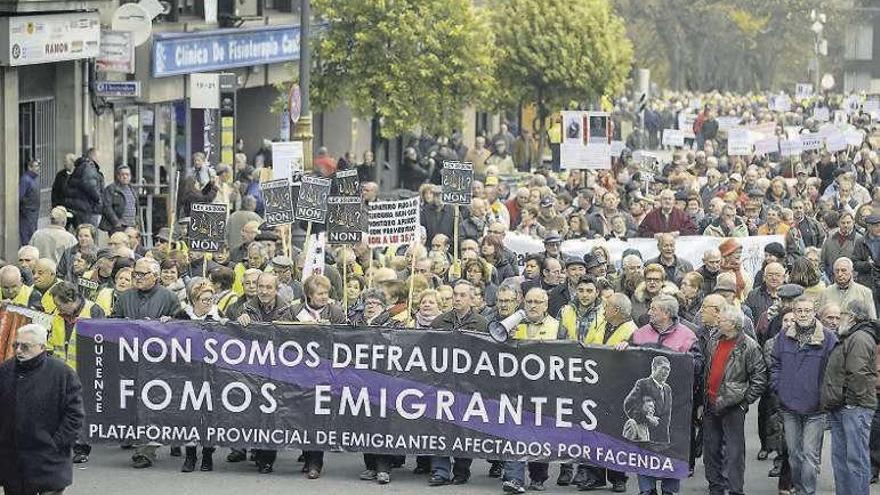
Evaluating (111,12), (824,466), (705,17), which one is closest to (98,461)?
(824,466)

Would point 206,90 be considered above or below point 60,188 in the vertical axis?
above

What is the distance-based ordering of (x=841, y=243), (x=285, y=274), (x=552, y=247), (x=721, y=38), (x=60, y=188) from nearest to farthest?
(x=285, y=274), (x=552, y=247), (x=841, y=243), (x=60, y=188), (x=721, y=38)

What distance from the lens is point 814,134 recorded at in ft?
120

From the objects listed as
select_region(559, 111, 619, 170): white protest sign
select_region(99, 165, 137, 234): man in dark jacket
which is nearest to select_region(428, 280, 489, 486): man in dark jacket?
select_region(99, 165, 137, 234): man in dark jacket

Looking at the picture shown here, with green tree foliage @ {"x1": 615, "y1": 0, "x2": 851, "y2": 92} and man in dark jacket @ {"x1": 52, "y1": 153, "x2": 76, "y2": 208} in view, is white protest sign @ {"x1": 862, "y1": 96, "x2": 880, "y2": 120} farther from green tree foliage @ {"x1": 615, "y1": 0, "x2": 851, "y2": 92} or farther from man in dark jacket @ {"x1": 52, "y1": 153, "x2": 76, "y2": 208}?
man in dark jacket @ {"x1": 52, "y1": 153, "x2": 76, "y2": 208}

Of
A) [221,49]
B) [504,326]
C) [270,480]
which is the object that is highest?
[221,49]

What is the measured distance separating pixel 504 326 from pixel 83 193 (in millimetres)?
12339

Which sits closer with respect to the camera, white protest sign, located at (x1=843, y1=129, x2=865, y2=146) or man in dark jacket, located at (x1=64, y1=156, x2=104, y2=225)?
man in dark jacket, located at (x1=64, y1=156, x2=104, y2=225)

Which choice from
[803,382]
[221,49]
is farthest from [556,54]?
[803,382]

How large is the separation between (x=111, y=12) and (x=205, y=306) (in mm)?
15859

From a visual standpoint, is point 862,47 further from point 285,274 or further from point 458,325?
point 458,325

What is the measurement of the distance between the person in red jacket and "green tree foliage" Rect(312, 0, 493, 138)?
41.0 ft

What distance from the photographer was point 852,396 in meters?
14.9

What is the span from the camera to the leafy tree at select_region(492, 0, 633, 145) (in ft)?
152
